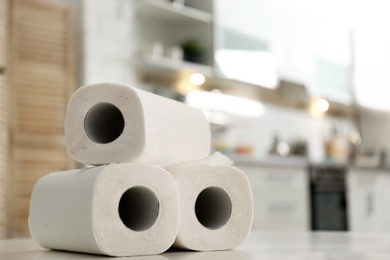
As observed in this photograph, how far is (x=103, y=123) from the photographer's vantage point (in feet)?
3.67

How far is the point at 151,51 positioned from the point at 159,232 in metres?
3.26

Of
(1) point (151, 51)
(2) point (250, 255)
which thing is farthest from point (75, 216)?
(1) point (151, 51)

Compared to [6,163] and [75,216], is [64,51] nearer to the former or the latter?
[6,163]

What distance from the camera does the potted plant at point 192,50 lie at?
4.44 meters

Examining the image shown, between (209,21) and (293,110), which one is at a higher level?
(209,21)

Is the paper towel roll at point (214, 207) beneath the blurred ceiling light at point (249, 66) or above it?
beneath

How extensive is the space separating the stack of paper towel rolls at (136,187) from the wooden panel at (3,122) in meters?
2.33

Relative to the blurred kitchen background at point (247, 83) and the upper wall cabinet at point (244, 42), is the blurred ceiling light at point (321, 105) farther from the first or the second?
the upper wall cabinet at point (244, 42)

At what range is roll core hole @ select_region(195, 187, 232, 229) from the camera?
1.12 metres

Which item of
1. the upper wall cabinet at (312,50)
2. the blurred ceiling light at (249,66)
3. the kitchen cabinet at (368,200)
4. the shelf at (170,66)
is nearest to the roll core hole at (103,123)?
the shelf at (170,66)

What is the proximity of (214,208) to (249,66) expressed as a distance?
151 inches

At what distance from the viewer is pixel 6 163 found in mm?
3410

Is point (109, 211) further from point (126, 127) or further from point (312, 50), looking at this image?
point (312, 50)

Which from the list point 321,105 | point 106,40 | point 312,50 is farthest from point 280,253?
point 321,105
